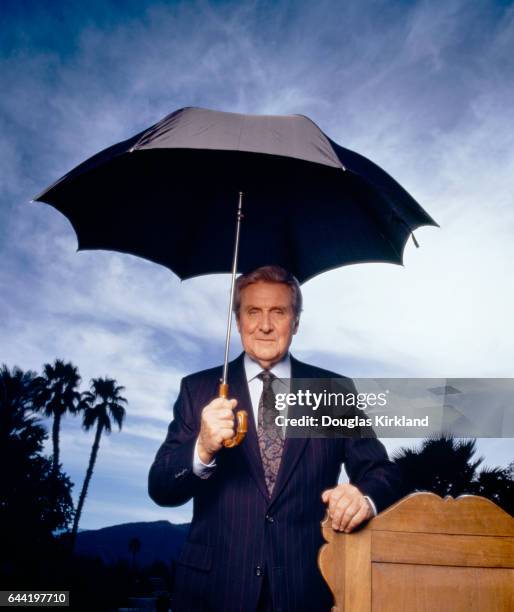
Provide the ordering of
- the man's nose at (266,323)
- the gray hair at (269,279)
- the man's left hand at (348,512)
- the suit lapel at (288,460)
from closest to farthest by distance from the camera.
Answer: the man's left hand at (348,512)
the suit lapel at (288,460)
the man's nose at (266,323)
the gray hair at (269,279)

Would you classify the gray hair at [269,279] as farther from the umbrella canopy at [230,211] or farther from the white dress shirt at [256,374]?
the white dress shirt at [256,374]

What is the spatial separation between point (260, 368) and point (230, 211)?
1022 mm

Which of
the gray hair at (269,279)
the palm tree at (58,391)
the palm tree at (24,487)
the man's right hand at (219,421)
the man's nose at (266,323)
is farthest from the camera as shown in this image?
the palm tree at (58,391)

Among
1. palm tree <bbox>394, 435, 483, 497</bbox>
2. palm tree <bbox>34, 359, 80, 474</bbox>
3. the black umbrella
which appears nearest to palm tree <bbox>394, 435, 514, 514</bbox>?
palm tree <bbox>394, 435, 483, 497</bbox>

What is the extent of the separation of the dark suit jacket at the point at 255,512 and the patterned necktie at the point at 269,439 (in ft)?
0.17

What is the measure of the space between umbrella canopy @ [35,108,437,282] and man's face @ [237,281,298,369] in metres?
0.24

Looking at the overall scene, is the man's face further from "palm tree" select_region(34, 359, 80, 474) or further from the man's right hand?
"palm tree" select_region(34, 359, 80, 474)

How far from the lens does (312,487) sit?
2363 mm

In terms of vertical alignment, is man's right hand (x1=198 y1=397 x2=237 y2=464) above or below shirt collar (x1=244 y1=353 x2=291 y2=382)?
below

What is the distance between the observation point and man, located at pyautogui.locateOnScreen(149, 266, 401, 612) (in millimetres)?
2111

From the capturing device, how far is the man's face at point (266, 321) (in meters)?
2.78

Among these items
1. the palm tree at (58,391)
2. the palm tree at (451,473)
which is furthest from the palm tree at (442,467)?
the palm tree at (58,391)

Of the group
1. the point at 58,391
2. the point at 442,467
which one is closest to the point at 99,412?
the point at 58,391

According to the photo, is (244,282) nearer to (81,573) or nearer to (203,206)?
(203,206)
